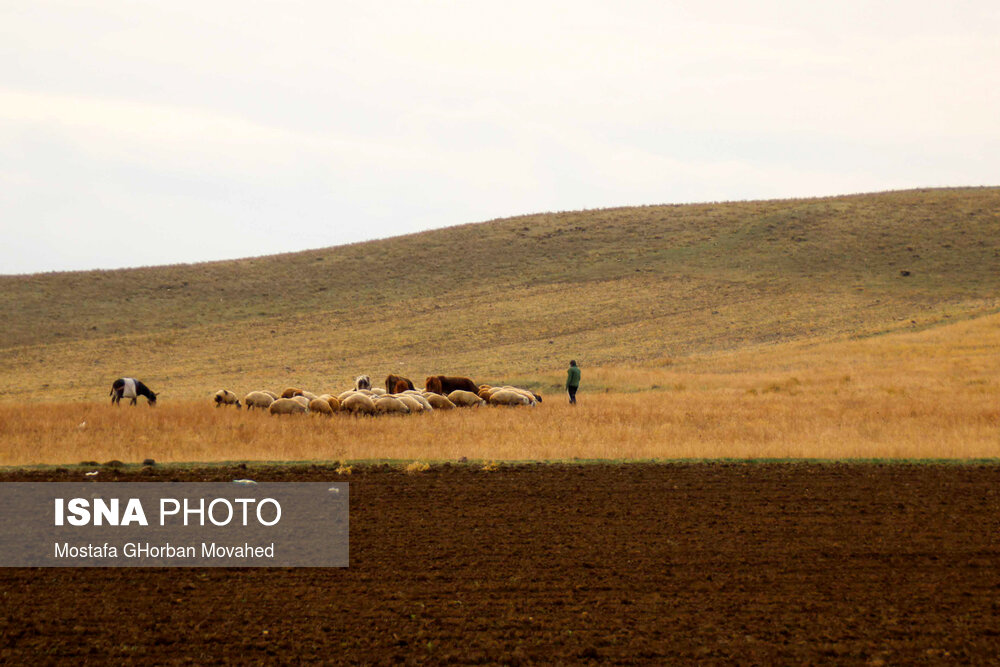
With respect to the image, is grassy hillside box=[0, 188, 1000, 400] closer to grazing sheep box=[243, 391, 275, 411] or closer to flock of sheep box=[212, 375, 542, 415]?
flock of sheep box=[212, 375, 542, 415]

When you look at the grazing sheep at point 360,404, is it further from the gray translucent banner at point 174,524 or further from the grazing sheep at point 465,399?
the gray translucent banner at point 174,524

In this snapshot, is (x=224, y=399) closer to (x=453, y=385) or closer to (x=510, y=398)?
(x=453, y=385)

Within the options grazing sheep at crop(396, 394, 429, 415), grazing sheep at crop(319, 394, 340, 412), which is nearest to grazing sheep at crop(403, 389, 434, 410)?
grazing sheep at crop(396, 394, 429, 415)

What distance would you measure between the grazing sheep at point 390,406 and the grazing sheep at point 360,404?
0.54 feet

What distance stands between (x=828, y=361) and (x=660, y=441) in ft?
63.4

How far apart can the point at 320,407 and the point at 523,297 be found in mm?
37202

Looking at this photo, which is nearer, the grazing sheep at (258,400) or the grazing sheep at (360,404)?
the grazing sheep at (360,404)

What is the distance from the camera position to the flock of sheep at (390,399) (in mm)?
25328

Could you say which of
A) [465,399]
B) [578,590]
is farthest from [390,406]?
[578,590]

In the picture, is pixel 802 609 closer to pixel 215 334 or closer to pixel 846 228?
pixel 215 334

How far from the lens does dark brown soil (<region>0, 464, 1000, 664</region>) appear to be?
8.00 meters

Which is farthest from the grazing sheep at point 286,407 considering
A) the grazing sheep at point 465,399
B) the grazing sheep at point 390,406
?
the grazing sheep at point 465,399

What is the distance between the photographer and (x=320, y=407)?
2562 centimetres

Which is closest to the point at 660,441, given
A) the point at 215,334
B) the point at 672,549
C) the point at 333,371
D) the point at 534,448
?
the point at 534,448
